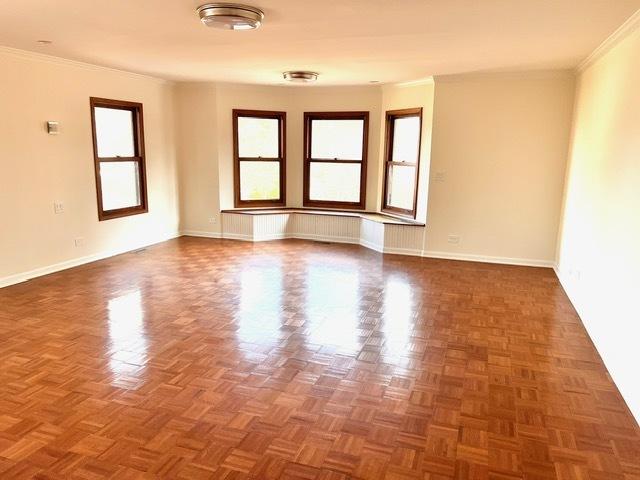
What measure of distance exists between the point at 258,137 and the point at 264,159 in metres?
0.35

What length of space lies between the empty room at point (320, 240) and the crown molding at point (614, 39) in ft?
0.14

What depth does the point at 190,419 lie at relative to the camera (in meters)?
2.40

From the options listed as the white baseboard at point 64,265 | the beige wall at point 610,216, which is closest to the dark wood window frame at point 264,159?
the white baseboard at point 64,265

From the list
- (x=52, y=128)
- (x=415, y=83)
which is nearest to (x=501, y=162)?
(x=415, y=83)

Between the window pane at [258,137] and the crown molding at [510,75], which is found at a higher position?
the crown molding at [510,75]

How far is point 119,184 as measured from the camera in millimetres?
6109

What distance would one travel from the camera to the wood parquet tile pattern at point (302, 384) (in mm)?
2119

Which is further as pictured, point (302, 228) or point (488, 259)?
point (302, 228)

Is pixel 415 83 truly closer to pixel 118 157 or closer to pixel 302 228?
pixel 302 228

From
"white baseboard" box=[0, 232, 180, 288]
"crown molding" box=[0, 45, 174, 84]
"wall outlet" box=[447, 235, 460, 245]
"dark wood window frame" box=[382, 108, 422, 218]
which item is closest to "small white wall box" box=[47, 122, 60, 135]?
"crown molding" box=[0, 45, 174, 84]

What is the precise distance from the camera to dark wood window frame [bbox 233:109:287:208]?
7.00 m

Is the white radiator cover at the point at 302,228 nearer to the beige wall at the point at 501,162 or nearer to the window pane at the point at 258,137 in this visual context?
the window pane at the point at 258,137

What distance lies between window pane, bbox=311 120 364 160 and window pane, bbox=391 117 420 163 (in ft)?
1.82

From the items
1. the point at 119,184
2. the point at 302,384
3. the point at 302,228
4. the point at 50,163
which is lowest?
the point at 302,384
